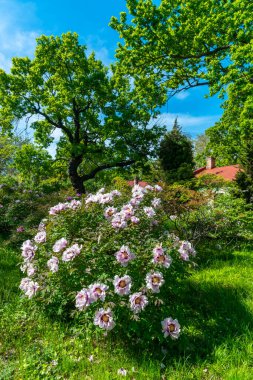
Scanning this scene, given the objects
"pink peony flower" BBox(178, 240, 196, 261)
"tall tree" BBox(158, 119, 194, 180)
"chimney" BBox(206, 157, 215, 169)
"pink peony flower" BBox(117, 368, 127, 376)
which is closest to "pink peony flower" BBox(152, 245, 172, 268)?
"pink peony flower" BBox(178, 240, 196, 261)

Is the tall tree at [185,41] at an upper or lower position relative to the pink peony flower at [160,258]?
upper

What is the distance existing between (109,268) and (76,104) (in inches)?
602

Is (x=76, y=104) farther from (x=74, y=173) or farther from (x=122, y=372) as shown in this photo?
(x=122, y=372)

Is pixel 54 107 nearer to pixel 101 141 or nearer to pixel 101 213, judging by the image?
pixel 101 141

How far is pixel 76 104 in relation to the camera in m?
16.6

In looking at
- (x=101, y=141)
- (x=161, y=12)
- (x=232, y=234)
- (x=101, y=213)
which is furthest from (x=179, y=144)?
(x=101, y=213)

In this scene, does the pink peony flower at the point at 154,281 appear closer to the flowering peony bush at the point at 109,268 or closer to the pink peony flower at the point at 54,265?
the flowering peony bush at the point at 109,268

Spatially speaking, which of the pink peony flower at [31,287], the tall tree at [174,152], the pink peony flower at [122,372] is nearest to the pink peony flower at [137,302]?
the pink peony flower at [122,372]

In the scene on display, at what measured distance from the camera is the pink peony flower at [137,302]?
2.37 meters

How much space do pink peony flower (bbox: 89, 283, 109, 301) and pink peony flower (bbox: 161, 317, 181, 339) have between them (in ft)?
2.04

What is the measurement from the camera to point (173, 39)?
37.1 feet

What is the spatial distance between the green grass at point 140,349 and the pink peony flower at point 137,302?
53 centimetres

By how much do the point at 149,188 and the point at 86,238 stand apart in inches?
59.5

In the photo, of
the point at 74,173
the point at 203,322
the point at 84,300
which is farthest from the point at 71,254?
the point at 74,173
